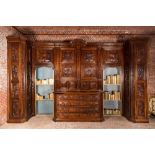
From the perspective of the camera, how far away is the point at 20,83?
7.50 metres

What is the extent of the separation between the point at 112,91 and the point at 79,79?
54.8 inches

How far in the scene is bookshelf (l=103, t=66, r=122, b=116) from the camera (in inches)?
343

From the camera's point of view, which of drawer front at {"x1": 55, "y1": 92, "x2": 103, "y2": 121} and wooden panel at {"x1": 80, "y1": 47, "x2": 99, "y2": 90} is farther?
wooden panel at {"x1": 80, "y1": 47, "x2": 99, "y2": 90}

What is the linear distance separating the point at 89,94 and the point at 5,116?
9.38 ft

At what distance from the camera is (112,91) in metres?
8.81

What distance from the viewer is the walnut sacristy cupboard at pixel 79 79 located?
7.52 meters

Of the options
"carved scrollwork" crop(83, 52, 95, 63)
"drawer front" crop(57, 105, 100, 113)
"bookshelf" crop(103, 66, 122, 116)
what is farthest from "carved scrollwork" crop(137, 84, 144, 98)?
"carved scrollwork" crop(83, 52, 95, 63)

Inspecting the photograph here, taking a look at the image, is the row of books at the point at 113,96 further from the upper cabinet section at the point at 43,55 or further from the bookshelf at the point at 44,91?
the upper cabinet section at the point at 43,55

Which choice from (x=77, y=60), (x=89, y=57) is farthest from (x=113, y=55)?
(x=77, y=60)

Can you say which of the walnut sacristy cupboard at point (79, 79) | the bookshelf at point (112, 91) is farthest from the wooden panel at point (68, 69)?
the bookshelf at point (112, 91)

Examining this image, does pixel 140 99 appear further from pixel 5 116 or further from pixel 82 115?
pixel 5 116

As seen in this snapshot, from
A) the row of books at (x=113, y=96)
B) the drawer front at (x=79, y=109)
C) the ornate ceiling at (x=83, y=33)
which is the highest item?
the ornate ceiling at (x=83, y=33)

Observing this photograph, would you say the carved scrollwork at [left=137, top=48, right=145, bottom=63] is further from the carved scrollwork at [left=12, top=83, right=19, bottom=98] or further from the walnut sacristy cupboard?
the carved scrollwork at [left=12, top=83, right=19, bottom=98]

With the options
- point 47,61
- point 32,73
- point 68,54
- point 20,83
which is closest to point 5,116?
point 20,83
